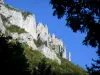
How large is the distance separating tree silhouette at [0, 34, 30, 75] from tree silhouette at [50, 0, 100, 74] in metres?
2.68

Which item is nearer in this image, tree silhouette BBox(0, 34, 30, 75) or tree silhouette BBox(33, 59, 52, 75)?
tree silhouette BBox(0, 34, 30, 75)

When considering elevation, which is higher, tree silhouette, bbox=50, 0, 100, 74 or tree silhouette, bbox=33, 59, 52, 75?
tree silhouette, bbox=50, 0, 100, 74

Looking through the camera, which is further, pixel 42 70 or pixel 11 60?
pixel 42 70

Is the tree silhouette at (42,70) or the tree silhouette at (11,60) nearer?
the tree silhouette at (11,60)

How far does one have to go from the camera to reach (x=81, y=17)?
1573cm

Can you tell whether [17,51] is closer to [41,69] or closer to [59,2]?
[41,69]

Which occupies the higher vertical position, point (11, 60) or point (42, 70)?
point (11, 60)

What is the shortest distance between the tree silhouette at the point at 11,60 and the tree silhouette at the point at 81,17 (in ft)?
8.79

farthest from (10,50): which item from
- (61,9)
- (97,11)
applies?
(97,11)

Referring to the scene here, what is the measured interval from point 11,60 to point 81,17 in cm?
381

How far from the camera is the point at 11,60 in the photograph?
14.9m

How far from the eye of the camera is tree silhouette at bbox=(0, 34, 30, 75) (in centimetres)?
1454

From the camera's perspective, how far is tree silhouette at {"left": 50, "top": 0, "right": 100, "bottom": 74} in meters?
15.3

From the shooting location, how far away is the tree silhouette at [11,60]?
47.7 feet
